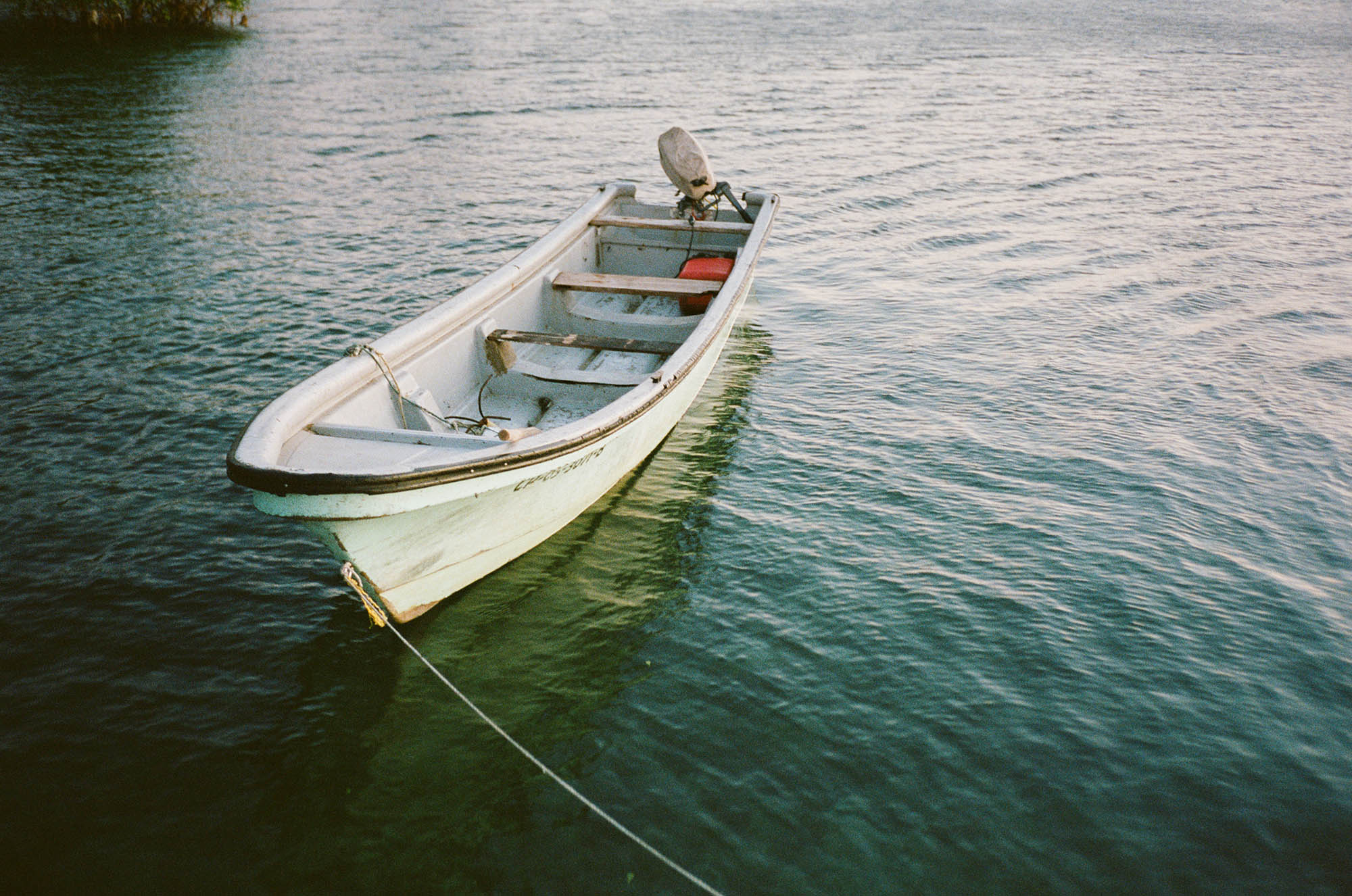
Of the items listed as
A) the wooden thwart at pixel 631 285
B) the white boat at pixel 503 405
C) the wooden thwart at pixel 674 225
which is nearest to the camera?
the white boat at pixel 503 405

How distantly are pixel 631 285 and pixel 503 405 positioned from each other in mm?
2682

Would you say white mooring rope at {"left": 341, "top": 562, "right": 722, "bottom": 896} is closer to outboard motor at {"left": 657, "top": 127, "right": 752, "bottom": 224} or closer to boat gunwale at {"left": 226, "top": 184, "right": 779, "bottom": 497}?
boat gunwale at {"left": 226, "top": 184, "right": 779, "bottom": 497}

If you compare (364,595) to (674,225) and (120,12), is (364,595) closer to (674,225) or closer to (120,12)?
(674,225)

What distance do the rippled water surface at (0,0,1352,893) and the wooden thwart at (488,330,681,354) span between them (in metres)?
1.27

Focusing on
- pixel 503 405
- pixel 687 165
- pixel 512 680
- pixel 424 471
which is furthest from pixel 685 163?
pixel 512 680

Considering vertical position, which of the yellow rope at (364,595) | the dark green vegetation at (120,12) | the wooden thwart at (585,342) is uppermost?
the dark green vegetation at (120,12)

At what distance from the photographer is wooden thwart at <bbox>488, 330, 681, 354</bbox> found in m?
9.70

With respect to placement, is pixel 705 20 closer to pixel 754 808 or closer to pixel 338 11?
pixel 338 11

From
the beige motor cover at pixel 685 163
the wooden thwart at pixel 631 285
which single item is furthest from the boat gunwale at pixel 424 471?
the beige motor cover at pixel 685 163

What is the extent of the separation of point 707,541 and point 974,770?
331cm

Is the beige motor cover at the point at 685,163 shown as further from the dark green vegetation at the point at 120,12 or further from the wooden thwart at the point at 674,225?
the dark green vegetation at the point at 120,12

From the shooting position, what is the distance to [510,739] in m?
6.55

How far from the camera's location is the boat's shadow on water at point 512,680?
5.80 meters

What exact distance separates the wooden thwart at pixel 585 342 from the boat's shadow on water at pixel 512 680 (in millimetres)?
1286
